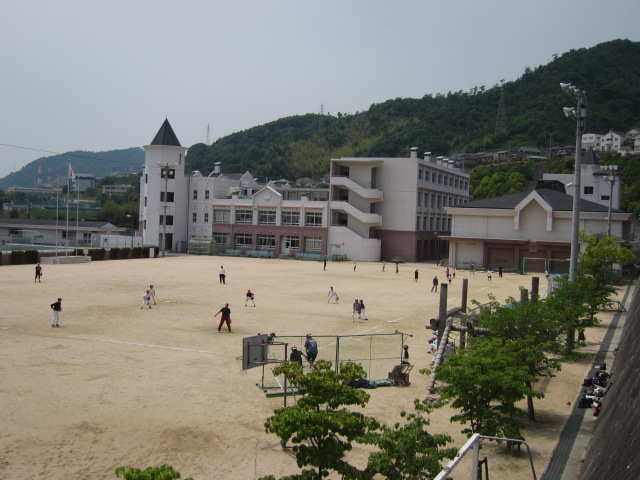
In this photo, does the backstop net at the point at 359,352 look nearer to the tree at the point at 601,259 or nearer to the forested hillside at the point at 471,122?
the tree at the point at 601,259

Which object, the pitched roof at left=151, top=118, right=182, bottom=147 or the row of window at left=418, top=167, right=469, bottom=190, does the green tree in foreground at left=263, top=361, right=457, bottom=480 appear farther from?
the pitched roof at left=151, top=118, right=182, bottom=147

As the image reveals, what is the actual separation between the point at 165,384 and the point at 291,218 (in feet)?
208

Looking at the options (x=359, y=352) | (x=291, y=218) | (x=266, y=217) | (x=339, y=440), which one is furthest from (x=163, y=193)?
(x=339, y=440)

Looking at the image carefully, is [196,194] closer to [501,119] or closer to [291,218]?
[291,218]

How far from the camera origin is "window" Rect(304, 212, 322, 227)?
3073 inches

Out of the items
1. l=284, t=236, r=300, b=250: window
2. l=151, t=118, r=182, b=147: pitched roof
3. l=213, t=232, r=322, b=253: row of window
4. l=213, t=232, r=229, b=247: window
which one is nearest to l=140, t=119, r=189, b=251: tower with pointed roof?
l=151, t=118, r=182, b=147: pitched roof

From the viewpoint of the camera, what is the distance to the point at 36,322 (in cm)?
2617

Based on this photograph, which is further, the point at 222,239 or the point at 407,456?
the point at 222,239

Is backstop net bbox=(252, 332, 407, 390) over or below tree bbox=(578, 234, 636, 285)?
below

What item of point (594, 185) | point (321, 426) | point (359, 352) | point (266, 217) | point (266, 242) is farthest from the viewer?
point (594, 185)

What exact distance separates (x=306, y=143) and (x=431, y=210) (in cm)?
9758

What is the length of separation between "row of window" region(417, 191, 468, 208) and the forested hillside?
44510mm

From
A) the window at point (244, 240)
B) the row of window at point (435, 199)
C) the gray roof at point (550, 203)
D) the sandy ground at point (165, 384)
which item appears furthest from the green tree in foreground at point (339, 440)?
the window at point (244, 240)

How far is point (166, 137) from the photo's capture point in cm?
8325
